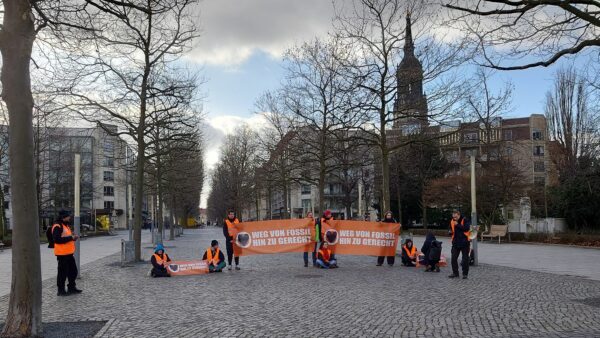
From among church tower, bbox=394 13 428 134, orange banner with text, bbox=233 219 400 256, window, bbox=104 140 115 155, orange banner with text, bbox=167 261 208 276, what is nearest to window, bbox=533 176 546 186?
church tower, bbox=394 13 428 134

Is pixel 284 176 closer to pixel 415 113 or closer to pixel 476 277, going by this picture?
pixel 415 113

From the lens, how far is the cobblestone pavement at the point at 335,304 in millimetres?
8289

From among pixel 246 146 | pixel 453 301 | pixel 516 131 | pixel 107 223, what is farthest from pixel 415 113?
pixel 516 131

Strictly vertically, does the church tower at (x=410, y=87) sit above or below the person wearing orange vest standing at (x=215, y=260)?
above

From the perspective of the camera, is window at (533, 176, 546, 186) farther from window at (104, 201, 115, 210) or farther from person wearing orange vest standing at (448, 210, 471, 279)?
window at (104, 201, 115, 210)

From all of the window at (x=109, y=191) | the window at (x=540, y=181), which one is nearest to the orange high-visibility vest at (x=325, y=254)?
the window at (x=540, y=181)

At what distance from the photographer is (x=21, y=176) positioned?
7.78 metres

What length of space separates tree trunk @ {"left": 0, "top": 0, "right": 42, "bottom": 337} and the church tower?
1550 cm

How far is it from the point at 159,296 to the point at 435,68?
14.4m

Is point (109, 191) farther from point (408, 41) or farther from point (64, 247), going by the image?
point (64, 247)

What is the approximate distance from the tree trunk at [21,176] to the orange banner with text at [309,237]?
10.2 meters

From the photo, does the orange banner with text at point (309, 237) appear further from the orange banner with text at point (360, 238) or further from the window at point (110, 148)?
the window at point (110, 148)

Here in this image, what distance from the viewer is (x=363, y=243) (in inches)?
741

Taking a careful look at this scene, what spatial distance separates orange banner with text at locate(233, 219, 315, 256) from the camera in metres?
18.0
